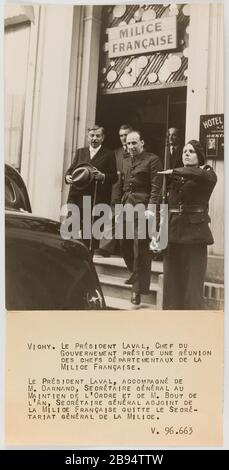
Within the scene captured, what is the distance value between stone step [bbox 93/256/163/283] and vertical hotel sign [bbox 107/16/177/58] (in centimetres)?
37

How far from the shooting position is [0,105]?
0.96 metres

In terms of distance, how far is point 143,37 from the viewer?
95 cm

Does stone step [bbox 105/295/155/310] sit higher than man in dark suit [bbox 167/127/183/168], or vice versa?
man in dark suit [bbox 167/127/183/168]

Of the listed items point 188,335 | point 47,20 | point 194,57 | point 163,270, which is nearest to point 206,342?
point 188,335

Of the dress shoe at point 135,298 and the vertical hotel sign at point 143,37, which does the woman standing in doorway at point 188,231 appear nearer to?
the dress shoe at point 135,298

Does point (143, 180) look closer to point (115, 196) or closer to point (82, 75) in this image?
point (115, 196)

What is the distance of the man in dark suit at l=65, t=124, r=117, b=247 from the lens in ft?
3.09

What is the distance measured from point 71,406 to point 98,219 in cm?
33

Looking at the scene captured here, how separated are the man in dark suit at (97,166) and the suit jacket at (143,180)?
31mm

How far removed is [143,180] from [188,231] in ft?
0.39

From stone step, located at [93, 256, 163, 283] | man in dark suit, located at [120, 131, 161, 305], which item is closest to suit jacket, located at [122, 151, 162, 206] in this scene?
man in dark suit, located at [120, 131, 161, 305]

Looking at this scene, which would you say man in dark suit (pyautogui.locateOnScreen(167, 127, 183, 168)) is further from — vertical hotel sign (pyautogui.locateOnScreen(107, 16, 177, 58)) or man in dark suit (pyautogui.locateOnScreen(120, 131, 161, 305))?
vertical hotel sign (pyautogui.locateOnScreen(107, 16, 177, 58))

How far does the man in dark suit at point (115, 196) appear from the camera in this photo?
0.93 meters

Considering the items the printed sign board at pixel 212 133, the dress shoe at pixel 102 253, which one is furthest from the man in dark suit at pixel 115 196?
the printed sign board at pixel 212 133
